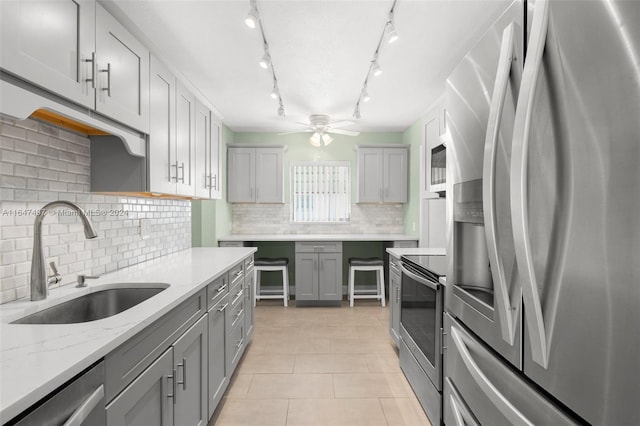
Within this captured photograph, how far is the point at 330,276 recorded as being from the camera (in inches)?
182

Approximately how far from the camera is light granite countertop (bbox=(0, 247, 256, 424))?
2.45 ft

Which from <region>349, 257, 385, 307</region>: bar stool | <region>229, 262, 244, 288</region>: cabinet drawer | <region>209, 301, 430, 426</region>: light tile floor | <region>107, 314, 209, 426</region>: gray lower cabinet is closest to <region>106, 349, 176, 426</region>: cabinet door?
<region>107, 314, 209, 426</region>: gray lower cabinet

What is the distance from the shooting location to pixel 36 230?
1438mm

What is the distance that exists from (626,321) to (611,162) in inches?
11.0

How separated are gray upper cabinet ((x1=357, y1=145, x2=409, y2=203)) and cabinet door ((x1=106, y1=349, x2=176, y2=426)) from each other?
403cm

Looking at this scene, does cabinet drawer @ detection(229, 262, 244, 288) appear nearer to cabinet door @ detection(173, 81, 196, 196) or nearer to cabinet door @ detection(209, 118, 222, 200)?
cabinet door @ detection(173, 81, 196, 196)

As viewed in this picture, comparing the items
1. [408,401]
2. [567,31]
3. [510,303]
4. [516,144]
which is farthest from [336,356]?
[567,31]

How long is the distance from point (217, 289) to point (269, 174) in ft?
10.2

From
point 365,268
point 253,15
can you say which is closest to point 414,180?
point 365,268

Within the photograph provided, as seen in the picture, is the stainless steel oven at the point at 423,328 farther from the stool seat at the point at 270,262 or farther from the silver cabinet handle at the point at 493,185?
the stool seat at the point at 270,262

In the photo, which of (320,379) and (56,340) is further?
(320,379)

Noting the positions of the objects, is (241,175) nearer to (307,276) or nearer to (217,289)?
(307,276)

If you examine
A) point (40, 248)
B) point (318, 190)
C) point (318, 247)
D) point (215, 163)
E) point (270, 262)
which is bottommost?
point (270, 262)

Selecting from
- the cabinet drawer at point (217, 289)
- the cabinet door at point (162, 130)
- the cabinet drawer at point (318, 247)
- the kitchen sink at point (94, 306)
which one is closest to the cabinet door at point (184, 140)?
the cabinet door at point (162, 130)
